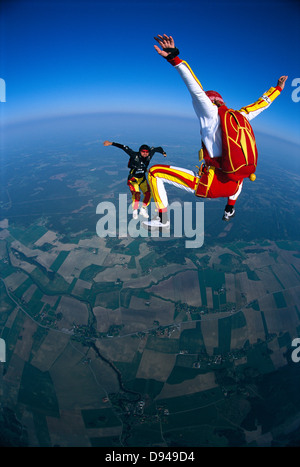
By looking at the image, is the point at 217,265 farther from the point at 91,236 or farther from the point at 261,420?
the point at 91,236

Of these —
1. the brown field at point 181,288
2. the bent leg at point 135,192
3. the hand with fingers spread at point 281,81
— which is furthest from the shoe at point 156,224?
the brown field at point 181,288

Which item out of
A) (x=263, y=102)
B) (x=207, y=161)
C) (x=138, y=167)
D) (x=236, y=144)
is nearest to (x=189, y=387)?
(x=138, y=167)

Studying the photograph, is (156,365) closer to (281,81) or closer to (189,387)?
(189,387)

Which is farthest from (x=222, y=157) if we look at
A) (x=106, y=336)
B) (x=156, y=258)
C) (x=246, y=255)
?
(x=246, y=255)

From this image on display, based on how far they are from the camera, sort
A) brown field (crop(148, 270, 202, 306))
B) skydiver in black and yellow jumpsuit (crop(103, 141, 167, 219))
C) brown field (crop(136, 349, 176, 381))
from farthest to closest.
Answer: brown field (crop(148, 270, 202, 306)) < brown field (crop(136, 349, 176, 381)) < skydiver in black and yellow jumpsuit (crop(103, 141, 167, 219))

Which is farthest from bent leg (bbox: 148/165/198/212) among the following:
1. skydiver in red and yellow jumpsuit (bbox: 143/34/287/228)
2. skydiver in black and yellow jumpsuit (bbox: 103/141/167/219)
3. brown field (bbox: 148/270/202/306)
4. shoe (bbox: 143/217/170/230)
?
brown field (bbox: 148/270/202/306)

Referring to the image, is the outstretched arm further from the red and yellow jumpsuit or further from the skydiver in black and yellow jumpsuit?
the skydiver in black and yellow jumpsuit

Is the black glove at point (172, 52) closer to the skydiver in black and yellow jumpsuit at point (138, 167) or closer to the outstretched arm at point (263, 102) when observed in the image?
the skydiver in black and yellow jumpsuit at point (138, 167)
